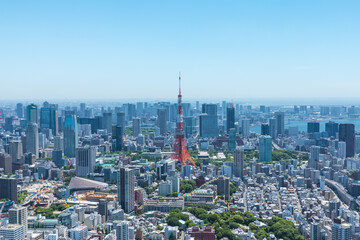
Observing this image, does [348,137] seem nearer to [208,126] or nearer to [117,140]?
[208,126]

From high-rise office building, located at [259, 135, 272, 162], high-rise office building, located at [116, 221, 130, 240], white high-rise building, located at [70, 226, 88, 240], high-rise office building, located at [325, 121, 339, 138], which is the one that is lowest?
white high-rise building, located at [70, 226, 88, 240]

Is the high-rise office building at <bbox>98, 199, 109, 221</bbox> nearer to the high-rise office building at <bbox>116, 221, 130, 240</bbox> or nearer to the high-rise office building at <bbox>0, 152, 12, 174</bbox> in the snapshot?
the high-rise office building at <bbox>116, 221, 130, 240</bbox>

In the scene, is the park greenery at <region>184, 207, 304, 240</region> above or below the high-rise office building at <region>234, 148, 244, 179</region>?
below

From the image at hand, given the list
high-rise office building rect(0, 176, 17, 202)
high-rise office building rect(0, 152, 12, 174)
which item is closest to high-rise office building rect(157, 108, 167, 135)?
high-rise office building rect(0, 152, 12, 174)

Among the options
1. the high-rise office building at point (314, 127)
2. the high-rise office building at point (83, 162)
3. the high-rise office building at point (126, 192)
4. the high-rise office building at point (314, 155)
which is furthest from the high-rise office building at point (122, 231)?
the high-rise office building at point (314, 127)

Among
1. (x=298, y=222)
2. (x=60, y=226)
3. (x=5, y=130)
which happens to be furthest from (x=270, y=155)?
(x=5, y=130)

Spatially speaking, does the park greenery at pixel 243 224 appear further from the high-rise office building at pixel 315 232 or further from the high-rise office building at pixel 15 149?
the high-rise office building at pixel 15 149

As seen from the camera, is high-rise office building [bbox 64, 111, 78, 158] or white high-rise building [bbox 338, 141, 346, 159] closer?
white high-rise building [bbox 338, 141, 346, 159]
